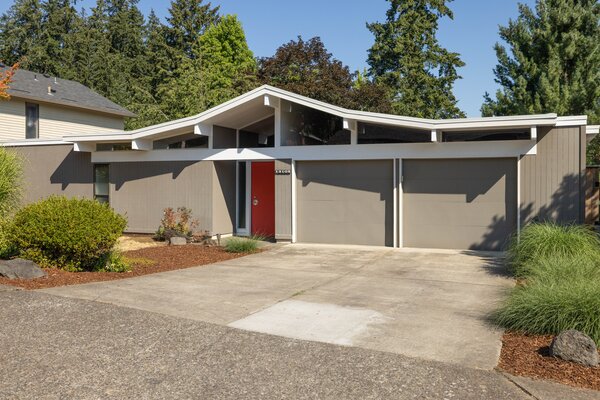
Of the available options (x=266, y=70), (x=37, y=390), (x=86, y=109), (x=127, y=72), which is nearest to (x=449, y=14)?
(x=266, y=70)

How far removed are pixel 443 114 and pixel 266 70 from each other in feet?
38.1

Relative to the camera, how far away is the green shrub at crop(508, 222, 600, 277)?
8570mm

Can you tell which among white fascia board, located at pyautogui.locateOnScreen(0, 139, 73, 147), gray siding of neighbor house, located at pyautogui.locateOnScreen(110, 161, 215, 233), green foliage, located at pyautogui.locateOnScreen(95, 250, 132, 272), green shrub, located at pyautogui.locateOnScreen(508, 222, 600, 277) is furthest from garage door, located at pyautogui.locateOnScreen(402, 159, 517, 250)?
white fascia board, located at pyautogui.locateOnScreen(0, 139, 73, 147)

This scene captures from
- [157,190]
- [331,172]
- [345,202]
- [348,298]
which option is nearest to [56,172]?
[157,190]

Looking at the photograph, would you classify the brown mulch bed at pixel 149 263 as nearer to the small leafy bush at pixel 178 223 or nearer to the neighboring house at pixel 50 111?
the small leafy bush at pixel 178 223

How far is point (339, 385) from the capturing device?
14.1 feet

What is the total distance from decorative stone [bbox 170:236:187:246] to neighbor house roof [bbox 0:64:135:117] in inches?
439

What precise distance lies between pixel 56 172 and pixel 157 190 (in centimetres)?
409

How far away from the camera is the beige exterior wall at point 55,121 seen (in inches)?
812

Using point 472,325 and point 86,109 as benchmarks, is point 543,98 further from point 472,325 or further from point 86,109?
point 86,109

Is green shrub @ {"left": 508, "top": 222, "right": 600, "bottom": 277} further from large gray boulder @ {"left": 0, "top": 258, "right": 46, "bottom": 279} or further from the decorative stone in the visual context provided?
the decorative stone

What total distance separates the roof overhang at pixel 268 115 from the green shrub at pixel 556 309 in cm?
584

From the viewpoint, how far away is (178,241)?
45.5 ft

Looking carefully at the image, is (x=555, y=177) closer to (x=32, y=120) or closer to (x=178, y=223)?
(x=178, y=223)
